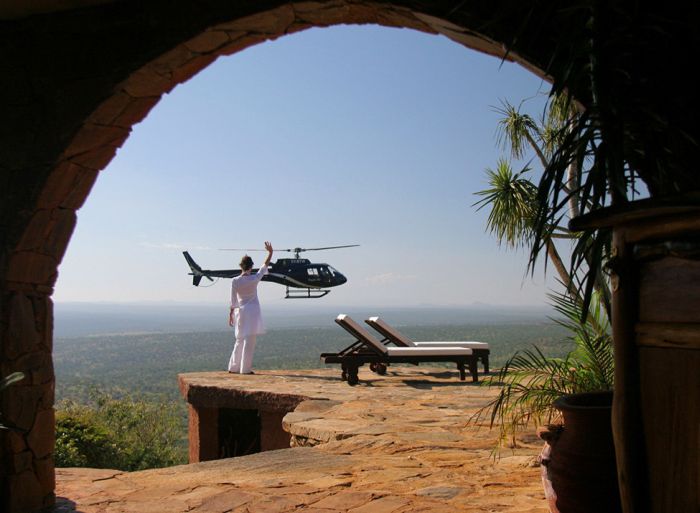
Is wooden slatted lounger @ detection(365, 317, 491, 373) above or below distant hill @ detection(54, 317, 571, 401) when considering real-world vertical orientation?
above

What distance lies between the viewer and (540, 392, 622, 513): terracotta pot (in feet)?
8.30

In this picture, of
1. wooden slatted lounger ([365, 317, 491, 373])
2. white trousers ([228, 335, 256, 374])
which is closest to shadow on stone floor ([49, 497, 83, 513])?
white trousers ([228, 335, 256, 374])

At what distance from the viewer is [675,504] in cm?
203

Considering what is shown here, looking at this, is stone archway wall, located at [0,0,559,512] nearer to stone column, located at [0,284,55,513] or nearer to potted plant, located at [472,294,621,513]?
stone column, located at [0,284,55,513]

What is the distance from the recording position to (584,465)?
2580 millimetres

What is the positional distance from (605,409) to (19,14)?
364 cm

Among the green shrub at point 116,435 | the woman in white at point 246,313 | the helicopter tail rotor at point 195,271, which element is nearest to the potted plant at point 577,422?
the green shrub at point 116,435

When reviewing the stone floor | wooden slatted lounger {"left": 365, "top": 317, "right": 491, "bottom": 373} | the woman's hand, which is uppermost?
the woman's hand

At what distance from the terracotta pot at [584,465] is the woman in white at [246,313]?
677 centimetres

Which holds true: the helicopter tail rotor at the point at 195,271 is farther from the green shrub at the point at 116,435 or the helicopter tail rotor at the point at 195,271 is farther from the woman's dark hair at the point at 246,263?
the woman's dark hair at the point at 246,263

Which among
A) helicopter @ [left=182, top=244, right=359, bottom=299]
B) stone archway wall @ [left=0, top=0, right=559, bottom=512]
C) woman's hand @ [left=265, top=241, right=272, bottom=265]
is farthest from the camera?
helicopter @ [left=182, top=244, right=359, bottom=299]

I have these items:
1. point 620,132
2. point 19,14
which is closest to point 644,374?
point 620,132

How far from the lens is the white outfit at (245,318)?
9227mm

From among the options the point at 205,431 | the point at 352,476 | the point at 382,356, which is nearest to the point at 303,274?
the point at 382,356
